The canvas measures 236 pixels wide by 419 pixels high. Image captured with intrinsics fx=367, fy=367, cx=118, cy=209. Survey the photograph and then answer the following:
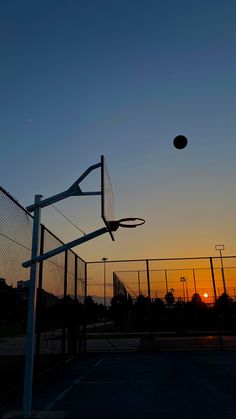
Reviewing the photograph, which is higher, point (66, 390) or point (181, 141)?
point (181, 141)

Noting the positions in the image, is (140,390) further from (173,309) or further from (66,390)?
(173,309)

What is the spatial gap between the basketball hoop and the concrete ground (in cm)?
281

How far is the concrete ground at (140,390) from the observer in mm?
5562

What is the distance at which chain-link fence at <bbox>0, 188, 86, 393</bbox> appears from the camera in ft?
20.5

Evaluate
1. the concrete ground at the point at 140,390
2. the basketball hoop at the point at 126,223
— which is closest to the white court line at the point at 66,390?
the concrete ground at the point at 140,390

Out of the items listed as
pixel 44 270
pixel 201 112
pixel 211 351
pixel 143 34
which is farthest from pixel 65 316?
pixel 143 34

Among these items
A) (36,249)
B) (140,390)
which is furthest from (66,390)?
(36,249)

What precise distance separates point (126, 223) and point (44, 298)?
400 centimetres

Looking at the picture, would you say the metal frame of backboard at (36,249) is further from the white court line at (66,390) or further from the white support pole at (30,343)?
the white court line at (66,390)

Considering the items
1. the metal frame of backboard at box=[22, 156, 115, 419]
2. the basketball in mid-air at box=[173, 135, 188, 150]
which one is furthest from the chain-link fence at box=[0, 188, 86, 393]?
the basketball in mid-air at box=[173, 135, 188, 150]

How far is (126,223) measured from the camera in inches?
239

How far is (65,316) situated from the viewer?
1128 centimetres

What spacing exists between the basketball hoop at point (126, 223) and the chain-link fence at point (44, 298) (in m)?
1.73

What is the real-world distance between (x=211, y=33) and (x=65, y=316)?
8830 millimetres
